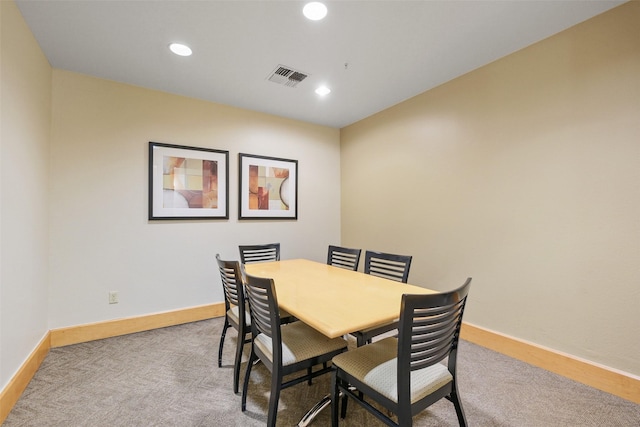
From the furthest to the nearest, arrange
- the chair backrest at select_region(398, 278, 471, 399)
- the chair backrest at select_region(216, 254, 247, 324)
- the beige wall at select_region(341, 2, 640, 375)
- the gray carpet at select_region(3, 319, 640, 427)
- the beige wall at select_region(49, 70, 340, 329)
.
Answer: the beige wall at select_region(49, 70, 340, 329) → the beige wall at select_region(341, 2, 640, 375) → the chair backrest at select_region(216, 254, 247, 324) → the gray carpet at select_region(3, 319, 640, 427) → the chair backrest at select_region(398, 278, 471, 399)

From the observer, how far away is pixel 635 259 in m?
1.84

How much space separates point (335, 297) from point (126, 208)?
247 centimetres

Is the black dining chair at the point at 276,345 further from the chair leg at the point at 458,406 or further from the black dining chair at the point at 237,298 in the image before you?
the chair leg at the point at 458,406

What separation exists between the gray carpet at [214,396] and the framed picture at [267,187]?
1.75 metres

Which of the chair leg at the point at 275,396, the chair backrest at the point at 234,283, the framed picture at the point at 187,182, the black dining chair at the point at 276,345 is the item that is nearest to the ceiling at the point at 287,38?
the framed picture at the point at 187,182

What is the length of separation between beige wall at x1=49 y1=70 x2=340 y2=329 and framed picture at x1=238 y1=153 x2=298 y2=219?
10 centimetres

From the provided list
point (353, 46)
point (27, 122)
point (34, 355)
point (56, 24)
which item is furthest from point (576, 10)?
point (34, 355)

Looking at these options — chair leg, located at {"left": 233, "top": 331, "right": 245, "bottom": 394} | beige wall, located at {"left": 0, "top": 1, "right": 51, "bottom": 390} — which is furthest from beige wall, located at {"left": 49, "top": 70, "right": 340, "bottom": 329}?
chair leg, located at {"left": 233, "top": 331, "right": 245, "bottom": 394}

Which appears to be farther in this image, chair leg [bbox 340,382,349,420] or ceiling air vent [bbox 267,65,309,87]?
ceiling air vent [bbox 267,65,309,87]

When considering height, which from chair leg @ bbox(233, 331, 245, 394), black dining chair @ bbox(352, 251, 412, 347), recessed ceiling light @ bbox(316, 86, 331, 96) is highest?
recessed ceiling light @ bbox(316, 86, 331, 96)

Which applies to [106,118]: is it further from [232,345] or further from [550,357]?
[550,357]

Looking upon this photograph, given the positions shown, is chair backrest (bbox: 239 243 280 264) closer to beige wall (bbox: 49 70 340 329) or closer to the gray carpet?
beige wall (bbox: 49 70 340 329)

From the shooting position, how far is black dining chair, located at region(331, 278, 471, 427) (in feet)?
3.63

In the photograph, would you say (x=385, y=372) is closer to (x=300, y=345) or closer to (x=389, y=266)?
(x=300, y=345)
